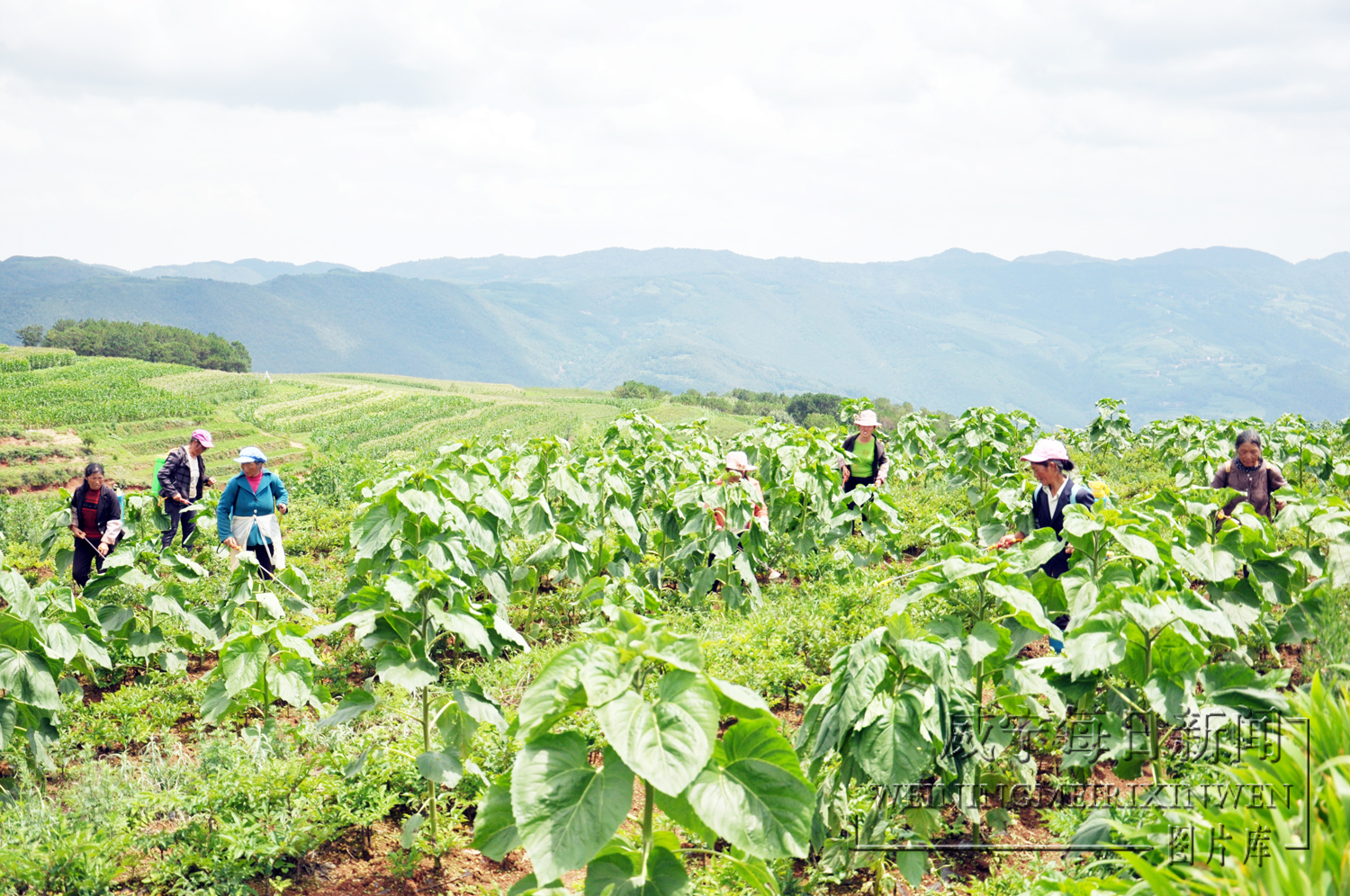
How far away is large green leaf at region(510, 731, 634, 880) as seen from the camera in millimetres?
1867

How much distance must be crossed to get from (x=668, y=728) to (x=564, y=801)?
0.33m

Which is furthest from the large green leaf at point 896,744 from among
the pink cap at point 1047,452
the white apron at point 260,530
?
the white apron at point 260,530

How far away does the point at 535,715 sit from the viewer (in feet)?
6.56

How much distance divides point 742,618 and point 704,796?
5200mm

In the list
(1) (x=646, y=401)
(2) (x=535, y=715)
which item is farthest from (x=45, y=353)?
(2) (x=535, y=715)

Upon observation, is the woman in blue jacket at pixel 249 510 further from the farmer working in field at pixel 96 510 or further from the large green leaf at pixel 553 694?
the large green leaf at pixel 553 694

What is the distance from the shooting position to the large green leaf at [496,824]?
8.00 ft

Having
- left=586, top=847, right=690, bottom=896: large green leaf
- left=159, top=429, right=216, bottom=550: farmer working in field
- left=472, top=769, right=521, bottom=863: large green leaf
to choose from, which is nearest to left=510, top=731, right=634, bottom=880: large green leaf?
left=586, top=847, right=690, bottom=896: large green leaf

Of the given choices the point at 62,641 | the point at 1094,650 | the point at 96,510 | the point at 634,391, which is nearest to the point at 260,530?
the point at 96,510

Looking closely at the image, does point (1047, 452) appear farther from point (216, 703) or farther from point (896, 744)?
point (216, 703)

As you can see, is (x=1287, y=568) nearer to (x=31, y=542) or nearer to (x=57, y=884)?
(x=57, y=884)

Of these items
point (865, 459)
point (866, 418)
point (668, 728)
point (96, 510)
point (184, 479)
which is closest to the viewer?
point (668, 728)

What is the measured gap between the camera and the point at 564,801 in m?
1.97

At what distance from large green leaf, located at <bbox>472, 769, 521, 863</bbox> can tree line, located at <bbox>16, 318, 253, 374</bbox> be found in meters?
86.2
